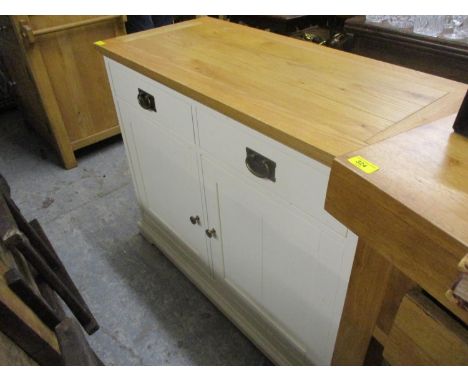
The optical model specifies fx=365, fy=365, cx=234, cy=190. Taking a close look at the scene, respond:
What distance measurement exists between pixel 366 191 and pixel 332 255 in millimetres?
272

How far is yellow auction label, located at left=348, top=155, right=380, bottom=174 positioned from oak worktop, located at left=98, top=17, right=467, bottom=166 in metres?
0.06

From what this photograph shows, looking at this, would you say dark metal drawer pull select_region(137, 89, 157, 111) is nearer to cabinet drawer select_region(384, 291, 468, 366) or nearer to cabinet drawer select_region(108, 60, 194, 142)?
cabinet drawer select_region(108, 60, 194, 142)

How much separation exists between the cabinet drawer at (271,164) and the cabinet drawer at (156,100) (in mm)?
63

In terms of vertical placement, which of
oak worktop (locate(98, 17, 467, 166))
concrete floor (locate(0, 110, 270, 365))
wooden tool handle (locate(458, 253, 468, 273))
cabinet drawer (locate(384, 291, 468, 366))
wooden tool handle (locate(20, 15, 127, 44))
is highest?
oak worktop (locate(98, 17, 467, 166))

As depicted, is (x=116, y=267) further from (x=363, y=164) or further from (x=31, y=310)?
(x=363, y=164)

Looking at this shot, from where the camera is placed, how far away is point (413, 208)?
441 mm

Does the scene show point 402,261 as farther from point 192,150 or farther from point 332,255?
point 192,150

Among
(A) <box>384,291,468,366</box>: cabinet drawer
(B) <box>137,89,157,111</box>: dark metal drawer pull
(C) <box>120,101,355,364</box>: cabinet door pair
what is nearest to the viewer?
(A) <box>384,291,468,366</box>: cabinet drawer

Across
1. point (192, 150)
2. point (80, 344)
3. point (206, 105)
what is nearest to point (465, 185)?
point (206, 105)

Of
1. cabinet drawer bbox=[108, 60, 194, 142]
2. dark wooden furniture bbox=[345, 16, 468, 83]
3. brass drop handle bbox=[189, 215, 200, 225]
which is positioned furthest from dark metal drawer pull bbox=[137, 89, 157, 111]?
dark wooden furniture bbox=[345, 16, 468, 83]

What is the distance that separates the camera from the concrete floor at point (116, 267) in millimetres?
1211

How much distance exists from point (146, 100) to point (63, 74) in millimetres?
1010

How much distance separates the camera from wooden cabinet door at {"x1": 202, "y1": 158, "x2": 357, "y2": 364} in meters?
0.76

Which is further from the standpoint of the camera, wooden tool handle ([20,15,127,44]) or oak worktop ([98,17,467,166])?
wooden tool handle ([20,15,127,44])
